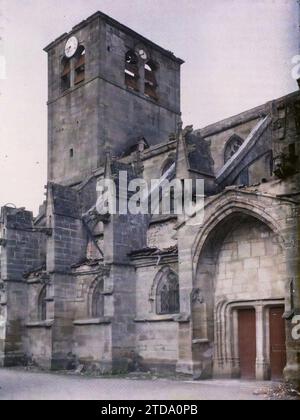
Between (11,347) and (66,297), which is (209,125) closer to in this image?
(66,297)

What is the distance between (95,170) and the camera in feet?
93.6

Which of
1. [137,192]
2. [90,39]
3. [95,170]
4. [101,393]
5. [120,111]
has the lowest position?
[101,393]

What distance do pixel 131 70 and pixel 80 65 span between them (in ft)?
9.52

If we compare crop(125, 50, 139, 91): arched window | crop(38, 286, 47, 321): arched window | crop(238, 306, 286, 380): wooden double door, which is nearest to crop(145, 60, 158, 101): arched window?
crop(125, 50, 139, 91): arched window

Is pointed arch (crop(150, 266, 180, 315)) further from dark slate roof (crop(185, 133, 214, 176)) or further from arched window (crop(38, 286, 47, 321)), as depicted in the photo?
arched window (crop(38, 286, 47, 321))

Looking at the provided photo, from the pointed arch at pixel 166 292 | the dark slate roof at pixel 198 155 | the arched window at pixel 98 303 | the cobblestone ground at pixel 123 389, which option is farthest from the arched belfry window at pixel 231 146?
the cobblestone ground at pixel 123 389

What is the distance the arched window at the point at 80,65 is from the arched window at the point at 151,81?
12.5ft

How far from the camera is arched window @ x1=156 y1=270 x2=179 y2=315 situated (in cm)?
1894

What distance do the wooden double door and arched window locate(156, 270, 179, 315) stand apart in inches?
105

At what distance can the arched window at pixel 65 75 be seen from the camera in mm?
33031

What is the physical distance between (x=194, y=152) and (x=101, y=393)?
8.08 m

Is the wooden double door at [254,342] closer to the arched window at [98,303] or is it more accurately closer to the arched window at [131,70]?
the arched window at [98,303]
